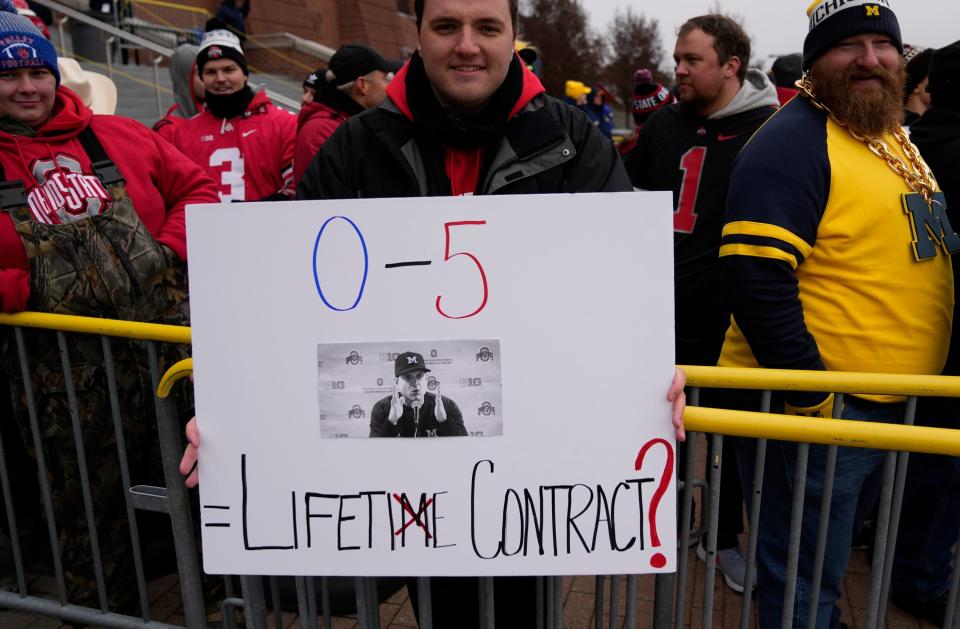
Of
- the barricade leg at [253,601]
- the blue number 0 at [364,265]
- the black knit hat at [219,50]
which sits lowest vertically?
the barricade leg at [253,601]

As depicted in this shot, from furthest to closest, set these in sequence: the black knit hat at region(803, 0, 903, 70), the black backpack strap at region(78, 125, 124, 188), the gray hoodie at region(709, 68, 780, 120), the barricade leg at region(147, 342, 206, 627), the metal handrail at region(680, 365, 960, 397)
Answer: the gray hoodie at region(709, 68, 780, 120) < the black backpack strap at region(78, 125, 124, 188) < the black knit hat at region(803, 0, 903, 70) < the barricade leg at region(147, 342, 206, 627) < the metal handrail at region(680, 365, 960, 397)

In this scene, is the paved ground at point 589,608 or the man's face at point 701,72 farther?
the man's face at point 701,72

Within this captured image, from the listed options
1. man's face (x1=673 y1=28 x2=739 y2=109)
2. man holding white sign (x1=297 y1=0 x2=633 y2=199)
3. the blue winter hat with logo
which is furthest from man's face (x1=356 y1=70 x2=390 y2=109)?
man holding white sign (x1=297 y1=0 x2=633 y2=199)

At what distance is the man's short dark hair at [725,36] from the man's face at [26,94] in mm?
2725

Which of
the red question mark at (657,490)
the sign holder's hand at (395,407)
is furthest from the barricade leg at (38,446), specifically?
the red question mark at (657,490)

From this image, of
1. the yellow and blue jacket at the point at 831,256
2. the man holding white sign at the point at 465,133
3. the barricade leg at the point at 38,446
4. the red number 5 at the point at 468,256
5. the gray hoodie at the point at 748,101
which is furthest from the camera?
the gray hoodie at the point at 748,101

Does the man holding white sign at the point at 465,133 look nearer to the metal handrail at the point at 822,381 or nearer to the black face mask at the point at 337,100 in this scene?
the metal handrail at the point at 822,381

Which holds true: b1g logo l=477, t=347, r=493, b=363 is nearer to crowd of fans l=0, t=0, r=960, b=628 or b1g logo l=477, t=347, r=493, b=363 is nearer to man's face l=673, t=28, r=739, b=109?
crowd of fans l=0, t=0, r=960, b=628

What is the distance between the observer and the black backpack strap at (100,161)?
286cm

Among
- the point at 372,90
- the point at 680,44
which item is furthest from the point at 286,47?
the point at 680,44

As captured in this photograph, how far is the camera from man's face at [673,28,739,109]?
11.6 feet

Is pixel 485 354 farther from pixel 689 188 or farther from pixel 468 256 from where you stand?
pixel 689 188

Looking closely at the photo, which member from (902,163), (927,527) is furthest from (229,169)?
(927,527)

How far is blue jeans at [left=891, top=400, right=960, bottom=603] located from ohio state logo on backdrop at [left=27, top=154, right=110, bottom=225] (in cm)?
302
